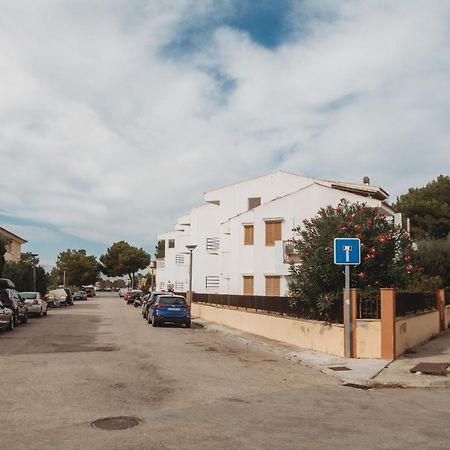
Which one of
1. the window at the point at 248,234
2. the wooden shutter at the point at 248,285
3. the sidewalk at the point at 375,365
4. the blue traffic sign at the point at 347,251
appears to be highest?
the window at the point at 248,234

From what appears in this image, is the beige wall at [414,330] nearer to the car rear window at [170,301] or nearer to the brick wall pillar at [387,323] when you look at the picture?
the brick wall pillar at [387,323]

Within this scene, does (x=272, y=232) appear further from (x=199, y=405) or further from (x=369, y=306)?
(x=199, y=405)

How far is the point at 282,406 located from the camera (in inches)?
329

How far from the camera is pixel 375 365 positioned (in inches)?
513

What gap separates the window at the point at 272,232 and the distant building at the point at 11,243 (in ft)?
139

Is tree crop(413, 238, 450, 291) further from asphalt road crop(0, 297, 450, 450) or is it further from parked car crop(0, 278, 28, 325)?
parked car crop(0, 278, 28, 325)

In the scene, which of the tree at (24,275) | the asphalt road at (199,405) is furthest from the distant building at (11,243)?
the asphalt road at (199,405)

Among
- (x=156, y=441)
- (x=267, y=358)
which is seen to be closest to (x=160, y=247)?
(x=267, y=358)

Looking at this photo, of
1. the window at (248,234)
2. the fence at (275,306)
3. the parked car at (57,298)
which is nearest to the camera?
the fence at (275,306)

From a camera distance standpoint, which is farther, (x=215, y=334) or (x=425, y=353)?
(x=215, y=334)

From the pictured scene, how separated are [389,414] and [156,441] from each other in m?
3.73

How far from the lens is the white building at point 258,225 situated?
104ft

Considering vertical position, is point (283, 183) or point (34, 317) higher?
point (283, 183)

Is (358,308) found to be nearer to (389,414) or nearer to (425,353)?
(425,353)
